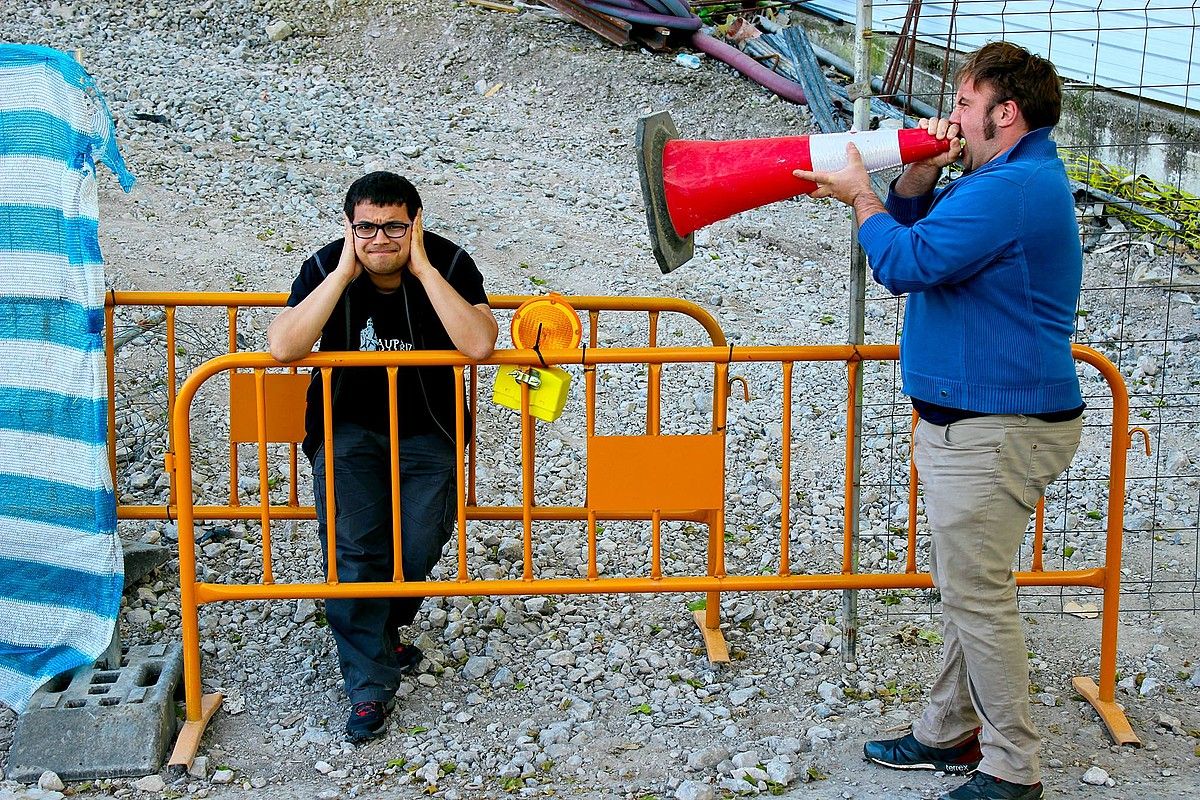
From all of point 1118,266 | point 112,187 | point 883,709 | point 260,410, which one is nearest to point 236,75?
point 112,187

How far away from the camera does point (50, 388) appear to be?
4141 millimetres

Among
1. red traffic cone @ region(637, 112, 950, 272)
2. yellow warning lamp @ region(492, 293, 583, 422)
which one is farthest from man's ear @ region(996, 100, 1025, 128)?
yellow warning lamp @ region(492, 293, 583, 422)

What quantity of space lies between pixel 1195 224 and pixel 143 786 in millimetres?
7427

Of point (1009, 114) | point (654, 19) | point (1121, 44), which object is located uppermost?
point (654, 19)

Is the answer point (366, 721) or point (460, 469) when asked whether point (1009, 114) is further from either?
point (366, 721)

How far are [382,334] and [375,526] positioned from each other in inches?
25.3

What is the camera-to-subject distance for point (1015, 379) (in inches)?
134

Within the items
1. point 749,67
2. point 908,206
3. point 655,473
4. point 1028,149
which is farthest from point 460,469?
point 749,67

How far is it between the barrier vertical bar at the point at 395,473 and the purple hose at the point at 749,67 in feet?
27.3

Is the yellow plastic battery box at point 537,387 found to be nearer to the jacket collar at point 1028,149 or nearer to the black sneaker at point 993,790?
the jacket collar at point 1028,149

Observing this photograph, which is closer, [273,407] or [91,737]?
[91,737]

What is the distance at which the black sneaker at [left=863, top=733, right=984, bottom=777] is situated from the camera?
3885 millimetres

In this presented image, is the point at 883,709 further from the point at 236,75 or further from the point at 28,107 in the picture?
the point at 236,75

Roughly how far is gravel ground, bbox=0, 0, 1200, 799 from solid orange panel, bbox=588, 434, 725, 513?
75 centimetres
